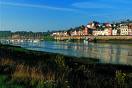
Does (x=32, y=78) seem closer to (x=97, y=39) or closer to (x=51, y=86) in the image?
(x=51, y=86)

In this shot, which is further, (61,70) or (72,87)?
(61,70)

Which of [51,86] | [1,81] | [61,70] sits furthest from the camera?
[61,70]

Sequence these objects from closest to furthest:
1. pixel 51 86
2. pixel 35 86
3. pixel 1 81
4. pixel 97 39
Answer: pixel 51 86 → pixel 35 86 → pixel 1 81 → pixel 97 39

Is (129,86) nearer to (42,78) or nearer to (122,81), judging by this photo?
(122,81)

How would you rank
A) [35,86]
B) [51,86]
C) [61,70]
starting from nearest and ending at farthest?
[51,86] → [35,86] → [61,70]

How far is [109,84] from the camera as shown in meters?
12.2

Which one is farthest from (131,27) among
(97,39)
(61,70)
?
(61,70)

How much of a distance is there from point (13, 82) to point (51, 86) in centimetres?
224

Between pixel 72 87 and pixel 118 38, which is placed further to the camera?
pixel 118 38

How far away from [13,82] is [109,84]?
11.7 feet

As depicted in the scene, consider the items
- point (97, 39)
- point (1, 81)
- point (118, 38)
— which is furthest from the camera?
point (97, 39)

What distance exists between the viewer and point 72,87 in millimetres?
10836

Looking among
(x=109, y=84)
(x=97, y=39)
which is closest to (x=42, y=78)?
(x=109, y=84)

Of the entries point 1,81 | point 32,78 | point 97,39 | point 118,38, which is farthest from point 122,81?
point 97,39
